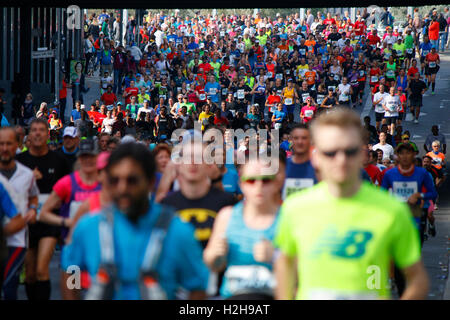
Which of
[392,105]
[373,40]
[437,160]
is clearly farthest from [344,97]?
[373,40]

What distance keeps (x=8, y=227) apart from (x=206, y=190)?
1416mm

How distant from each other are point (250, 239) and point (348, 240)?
46.2 inches

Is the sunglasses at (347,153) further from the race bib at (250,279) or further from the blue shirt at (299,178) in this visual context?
the blue shirt at (299,178)

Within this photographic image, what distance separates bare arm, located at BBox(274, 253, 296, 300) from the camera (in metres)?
4.34

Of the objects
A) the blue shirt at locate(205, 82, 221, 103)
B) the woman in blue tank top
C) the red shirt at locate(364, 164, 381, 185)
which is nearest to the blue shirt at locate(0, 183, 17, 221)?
the woman in blue tank top

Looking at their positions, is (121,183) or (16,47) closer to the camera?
(121,183)

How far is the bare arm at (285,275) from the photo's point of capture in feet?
14.2

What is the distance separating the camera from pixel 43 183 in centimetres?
867

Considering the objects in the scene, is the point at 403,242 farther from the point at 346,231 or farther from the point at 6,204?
the point at 6,204

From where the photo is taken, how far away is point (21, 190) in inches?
301

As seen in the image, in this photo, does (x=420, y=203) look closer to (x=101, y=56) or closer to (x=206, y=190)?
(x=206, y=190)

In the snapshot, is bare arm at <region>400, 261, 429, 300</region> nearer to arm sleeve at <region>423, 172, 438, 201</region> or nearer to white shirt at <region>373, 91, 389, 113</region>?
arm sleeve at <region>423, 172, 438, 201</region>
